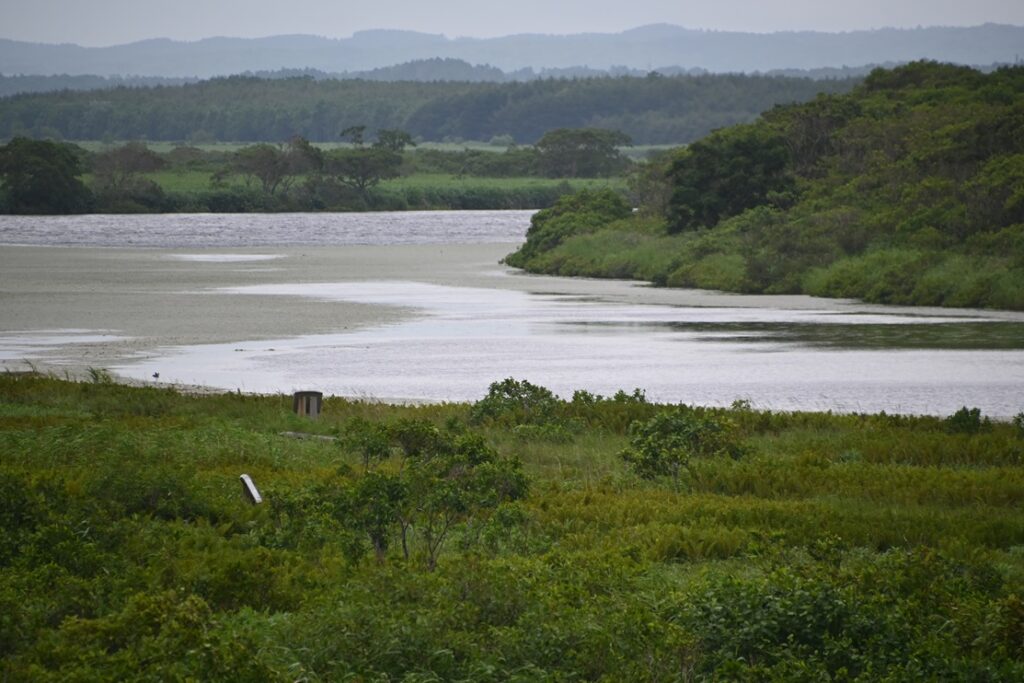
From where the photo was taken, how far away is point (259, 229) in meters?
95.7

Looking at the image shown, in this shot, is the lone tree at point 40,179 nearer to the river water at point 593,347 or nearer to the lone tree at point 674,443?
the river water at point 593,347

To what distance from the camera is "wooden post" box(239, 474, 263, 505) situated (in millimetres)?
15034

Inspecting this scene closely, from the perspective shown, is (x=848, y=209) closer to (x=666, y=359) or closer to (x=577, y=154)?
(x=666, y=359)

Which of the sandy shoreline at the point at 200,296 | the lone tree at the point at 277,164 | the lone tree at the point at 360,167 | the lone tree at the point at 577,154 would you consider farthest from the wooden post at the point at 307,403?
the lone tree at the point at 577,154

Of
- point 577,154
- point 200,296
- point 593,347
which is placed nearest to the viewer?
point 593,347

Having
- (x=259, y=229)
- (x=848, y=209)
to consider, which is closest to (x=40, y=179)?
(x=259, y=229)

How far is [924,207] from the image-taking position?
48219 mm

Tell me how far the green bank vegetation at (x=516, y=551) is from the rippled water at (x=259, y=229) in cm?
6338

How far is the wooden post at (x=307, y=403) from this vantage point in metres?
21.8

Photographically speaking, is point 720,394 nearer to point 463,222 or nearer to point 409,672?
point 409,672

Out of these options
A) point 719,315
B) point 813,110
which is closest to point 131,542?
point 719,315

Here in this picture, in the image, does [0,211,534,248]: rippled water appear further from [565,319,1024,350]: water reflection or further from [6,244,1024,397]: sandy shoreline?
[565,319,1024,350]: water reflection

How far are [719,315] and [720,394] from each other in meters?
15.9

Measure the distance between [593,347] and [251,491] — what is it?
63.8ft
